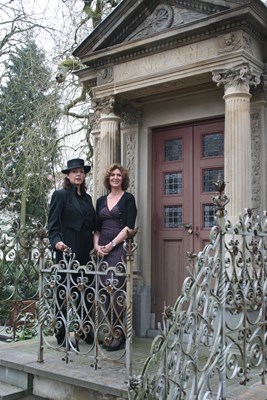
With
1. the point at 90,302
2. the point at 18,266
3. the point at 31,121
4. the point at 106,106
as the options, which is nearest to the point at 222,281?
the point at 90,302

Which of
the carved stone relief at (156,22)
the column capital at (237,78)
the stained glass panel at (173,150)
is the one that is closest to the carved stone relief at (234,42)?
the column capital at (237,78)

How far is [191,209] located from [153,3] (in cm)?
246

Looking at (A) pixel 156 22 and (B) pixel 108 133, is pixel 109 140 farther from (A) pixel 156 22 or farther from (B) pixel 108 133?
(A) pixel 156 22

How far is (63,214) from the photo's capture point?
15.8 feet

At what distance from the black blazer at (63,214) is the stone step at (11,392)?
1.36m

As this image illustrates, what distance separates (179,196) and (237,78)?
168 cm

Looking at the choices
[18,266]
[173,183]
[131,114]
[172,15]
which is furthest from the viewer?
[18,266]

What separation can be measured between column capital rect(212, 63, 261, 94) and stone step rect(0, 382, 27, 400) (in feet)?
11.4

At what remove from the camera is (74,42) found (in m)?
9.62

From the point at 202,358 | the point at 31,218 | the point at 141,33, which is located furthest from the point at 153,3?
the point at 31,218

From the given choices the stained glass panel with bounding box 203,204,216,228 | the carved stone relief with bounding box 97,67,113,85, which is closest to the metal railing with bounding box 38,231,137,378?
the stained glass panel with bounding box 203,204,216,228

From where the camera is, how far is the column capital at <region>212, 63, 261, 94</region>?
15.6ft

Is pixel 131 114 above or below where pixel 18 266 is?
above

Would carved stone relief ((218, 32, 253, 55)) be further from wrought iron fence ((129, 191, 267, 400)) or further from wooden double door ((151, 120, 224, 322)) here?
wrought iron fence ((129, 191, 267, 400))
